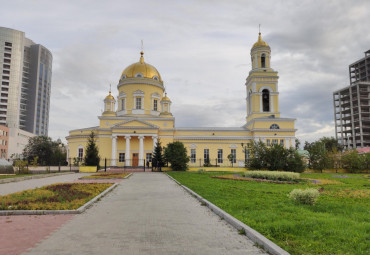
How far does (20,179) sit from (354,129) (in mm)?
89330

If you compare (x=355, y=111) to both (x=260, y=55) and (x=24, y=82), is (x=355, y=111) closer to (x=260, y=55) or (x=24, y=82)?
(x=260, y=55)

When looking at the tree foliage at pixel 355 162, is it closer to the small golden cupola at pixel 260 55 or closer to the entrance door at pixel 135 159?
the small golden cupola at pixel 260 55

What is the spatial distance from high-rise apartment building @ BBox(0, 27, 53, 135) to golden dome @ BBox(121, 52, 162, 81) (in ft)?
190

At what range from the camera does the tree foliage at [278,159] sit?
2564 centimetres

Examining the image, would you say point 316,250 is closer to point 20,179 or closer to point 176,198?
point 176,198

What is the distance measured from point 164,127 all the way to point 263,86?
16.7m

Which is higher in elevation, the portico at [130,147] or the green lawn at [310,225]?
the portico at [130,147]

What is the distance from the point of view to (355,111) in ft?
283

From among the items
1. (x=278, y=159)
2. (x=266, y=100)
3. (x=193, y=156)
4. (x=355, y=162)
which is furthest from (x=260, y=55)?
(x=278, y=159)

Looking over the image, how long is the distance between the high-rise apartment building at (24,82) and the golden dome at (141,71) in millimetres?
57923

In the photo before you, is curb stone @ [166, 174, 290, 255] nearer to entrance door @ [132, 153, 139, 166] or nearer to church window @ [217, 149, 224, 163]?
entrance door @ [132, 153, 139, 166]

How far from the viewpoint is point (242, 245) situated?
5238 millimetres

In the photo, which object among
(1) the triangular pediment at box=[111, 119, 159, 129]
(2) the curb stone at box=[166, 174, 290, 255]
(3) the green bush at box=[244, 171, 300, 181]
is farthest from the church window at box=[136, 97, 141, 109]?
(2) the curb stone at box=[166, 174, 290, 255]

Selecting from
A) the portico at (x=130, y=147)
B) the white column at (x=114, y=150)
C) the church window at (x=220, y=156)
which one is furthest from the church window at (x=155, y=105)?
the church window at (x=220, y=156)
